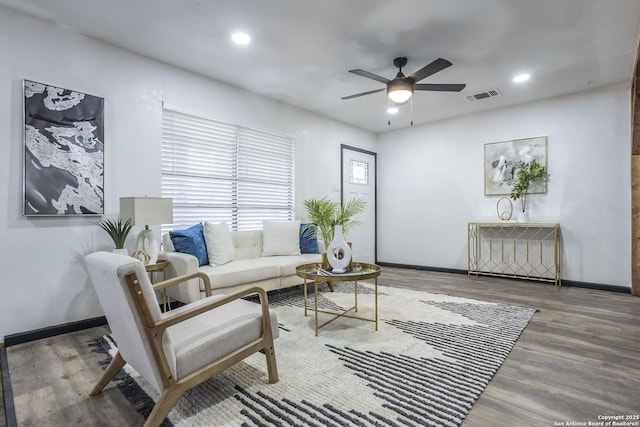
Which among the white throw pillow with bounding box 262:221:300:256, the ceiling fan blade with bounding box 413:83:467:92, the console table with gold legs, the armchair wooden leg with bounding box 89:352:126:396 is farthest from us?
the console table with gold legs

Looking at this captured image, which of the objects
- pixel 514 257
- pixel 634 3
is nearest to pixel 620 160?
pixel 514 257

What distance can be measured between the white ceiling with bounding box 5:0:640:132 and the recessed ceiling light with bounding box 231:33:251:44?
2.5 inches

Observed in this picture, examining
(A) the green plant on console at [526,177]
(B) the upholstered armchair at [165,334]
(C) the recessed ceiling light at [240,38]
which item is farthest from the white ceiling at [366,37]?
(B) the upholstered armchair at [165,334]

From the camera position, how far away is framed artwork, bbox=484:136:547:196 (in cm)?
491

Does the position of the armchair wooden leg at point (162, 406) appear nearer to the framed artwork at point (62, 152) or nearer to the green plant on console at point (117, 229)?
the green plant on console at point (117, 229)

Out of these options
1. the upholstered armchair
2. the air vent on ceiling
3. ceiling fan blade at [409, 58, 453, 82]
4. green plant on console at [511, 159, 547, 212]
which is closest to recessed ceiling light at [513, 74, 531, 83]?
the air vent on ceiling

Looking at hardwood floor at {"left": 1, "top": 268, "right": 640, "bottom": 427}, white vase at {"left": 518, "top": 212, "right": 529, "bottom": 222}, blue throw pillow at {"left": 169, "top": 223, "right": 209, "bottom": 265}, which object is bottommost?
hardwood floor at {"left": 1, "top": 268, "right": 640, "bottom": 427}

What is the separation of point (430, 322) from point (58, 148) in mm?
3630

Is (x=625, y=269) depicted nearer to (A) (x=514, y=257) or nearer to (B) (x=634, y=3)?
(A) (x=514, y=257)

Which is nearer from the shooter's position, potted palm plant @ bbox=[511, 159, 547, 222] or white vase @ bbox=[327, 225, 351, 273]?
white vase @ bbox=[327, 225, 351, 273]

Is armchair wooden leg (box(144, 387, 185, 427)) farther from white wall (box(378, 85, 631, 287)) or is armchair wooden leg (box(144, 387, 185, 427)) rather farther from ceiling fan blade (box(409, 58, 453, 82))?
white wall (box(378, 85, 631, 287))

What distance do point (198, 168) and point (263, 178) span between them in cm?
97

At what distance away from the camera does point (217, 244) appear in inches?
140

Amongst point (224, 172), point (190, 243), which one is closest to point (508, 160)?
point (224, 172)
